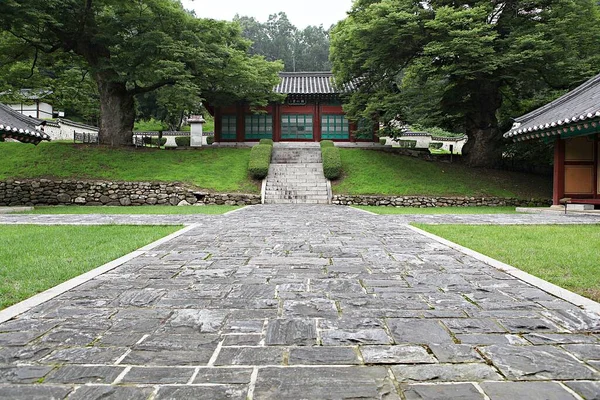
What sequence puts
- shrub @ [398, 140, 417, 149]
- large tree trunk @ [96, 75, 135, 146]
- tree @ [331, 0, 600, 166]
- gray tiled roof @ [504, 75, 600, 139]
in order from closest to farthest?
1. gray tiled roof @ [504, 75, 600, 139]
2. tree @ [331, 0, 600, 166]
3. large tree trunk @ [96, 75, 135, 146]
4. shrub @ [398, 140, 417, 149]

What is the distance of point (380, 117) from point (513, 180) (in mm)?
6567

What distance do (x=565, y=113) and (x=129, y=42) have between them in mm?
16680

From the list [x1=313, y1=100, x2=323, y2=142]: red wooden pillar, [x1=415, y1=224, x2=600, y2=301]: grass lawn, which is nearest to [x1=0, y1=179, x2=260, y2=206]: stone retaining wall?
[x1=415, y1=224, x2=600, y2=301]: grass lawn

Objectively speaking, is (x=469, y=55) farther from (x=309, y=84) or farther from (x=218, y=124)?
(x=218, y=124)

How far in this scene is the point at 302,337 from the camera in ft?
8.74

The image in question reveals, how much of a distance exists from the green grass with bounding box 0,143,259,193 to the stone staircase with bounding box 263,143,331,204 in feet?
3.21

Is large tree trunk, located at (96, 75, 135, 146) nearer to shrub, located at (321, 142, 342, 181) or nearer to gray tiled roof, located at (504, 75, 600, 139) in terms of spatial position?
shrub, located at (321, 142, 342, 181)

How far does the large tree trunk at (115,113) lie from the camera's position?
19750 mm

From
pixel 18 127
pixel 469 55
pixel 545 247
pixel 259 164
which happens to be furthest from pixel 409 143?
pixel 545 247

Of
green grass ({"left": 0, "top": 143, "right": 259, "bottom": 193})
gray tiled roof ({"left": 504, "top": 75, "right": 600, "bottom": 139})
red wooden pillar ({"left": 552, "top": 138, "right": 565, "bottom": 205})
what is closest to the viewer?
gray tiled roof ({"left": 504, "top": 75, "right": 600, "bottom": 139})

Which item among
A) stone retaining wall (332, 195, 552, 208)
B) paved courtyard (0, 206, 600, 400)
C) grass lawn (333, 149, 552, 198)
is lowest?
paved courtyard (0, 206, 600, 400)

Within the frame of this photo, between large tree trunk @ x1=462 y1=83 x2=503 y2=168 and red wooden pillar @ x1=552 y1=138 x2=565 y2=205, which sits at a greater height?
large tree trunk @ x1=462 y1=83 x2=503 y2=168

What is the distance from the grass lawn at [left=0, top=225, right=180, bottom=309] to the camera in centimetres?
396

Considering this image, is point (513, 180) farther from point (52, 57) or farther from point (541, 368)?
point (52, 57)
